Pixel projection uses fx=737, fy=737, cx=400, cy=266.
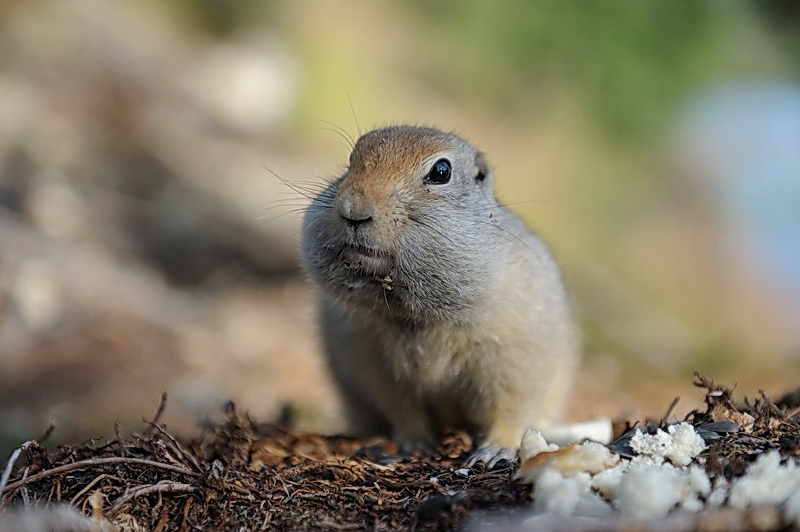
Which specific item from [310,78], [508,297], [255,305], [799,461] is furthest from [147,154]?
[799,461]

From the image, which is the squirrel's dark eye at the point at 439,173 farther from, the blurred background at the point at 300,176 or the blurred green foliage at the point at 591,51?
the blurred green foliage at the point at 591,51

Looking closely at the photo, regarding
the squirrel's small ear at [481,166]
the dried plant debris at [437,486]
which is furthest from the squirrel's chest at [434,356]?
the squirrel's small ear at [481,166]

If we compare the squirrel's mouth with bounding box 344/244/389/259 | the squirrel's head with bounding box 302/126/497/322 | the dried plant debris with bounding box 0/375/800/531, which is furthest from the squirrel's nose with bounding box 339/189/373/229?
the dried plant debris with bounding box 0/375/800/531

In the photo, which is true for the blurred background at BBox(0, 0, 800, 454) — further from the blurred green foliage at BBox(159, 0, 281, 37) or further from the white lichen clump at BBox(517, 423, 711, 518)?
the white lichen clump at BBox(517, 423, 711, 518)

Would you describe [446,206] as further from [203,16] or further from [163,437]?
[203,16]

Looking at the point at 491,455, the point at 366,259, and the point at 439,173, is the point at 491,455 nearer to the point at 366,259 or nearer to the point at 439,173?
the point at 366,259

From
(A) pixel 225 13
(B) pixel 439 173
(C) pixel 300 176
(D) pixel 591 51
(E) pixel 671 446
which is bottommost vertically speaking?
(E) pixel 671 446

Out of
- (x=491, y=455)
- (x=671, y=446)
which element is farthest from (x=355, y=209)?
(x=671, y=446)

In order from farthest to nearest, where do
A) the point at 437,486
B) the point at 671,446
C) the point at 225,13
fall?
the point at 225,13
the point at 437,486
the point at 671,446
